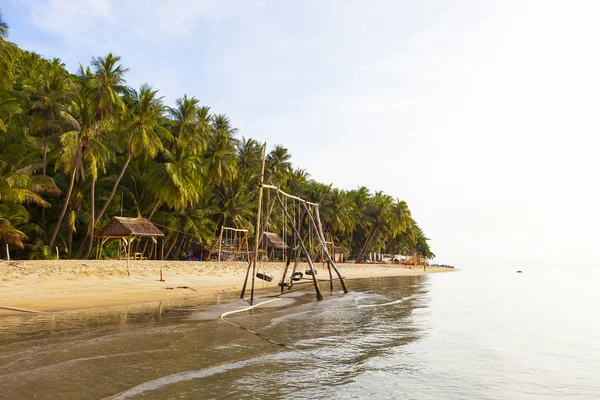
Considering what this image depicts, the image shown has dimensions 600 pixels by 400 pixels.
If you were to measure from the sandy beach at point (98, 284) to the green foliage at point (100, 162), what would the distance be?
6.51 meters

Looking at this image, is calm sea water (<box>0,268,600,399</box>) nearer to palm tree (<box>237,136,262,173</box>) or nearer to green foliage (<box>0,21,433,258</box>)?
green foliage (<box>0,21,433,258</box>)

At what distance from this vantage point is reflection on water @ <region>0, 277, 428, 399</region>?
6.30 metres

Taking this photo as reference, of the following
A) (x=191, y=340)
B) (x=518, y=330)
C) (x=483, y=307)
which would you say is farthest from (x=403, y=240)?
(x=191, y=340)

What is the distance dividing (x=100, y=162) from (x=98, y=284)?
1320cm

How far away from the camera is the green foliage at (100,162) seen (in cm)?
2661

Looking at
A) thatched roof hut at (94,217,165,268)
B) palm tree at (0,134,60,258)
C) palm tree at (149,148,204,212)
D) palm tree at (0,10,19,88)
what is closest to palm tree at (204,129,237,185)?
palm tree at (149,148,204,212)

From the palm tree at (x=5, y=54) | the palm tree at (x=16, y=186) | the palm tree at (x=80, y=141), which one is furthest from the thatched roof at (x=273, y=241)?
the palm tree at (x=5, y=54)

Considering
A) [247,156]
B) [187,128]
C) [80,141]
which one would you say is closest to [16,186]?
[80,141]

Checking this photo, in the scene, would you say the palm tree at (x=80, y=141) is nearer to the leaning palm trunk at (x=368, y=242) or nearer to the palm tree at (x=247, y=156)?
the palm tree at (x=247, y=156)

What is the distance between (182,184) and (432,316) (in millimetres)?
22824

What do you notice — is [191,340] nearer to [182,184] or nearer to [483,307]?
[483,307]

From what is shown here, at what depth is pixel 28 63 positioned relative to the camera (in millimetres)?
39562

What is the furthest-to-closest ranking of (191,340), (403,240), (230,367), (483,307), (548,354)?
(403,240) → (483,307) → (548,354) → (191,340) → (230,367)

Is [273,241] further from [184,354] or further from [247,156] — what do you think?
[184,354]
